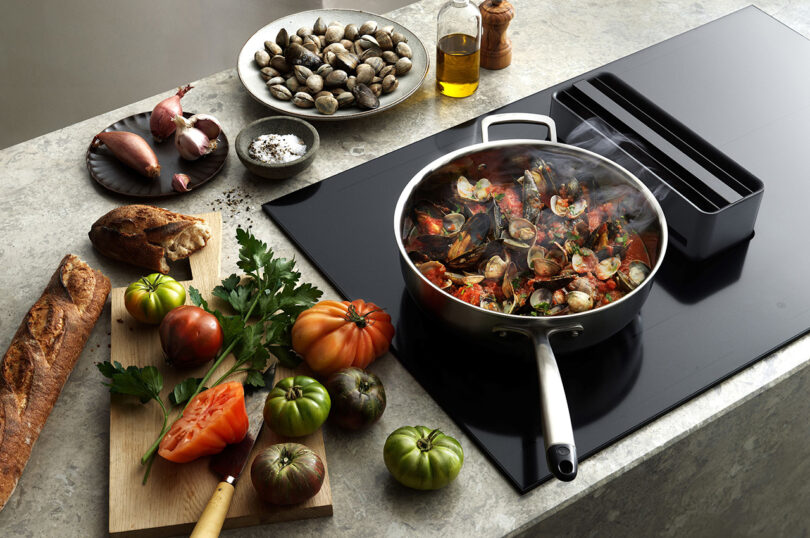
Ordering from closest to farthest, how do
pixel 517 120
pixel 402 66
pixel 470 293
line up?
1. pixel 470 293
2. pixel 517 120
3. pixel 402 66

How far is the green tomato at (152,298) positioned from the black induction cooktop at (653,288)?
25cm

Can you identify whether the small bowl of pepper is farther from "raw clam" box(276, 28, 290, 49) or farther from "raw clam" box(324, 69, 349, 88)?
"raw clam" box(276, 28, 290, 49)

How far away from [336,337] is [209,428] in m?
0.21

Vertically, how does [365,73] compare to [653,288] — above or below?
above

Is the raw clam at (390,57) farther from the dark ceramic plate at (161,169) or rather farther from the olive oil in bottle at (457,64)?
the dark ceramic plate at (161,169)

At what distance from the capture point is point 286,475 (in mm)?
1030

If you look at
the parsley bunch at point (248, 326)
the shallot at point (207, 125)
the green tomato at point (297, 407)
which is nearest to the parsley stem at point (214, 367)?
the parsley bunch at point (248, 326)

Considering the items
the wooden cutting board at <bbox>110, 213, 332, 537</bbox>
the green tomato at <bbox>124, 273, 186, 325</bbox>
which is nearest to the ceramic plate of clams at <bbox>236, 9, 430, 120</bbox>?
the green tomato at <bbox>124, 273, 186, 325</bbox>

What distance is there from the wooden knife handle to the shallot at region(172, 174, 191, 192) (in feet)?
2.10

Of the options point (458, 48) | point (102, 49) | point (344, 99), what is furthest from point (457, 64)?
point (102, 49)

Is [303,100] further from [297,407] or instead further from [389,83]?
[297,407]

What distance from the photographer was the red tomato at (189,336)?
119 cm

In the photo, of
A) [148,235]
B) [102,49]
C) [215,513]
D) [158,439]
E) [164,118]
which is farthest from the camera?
[102,49]

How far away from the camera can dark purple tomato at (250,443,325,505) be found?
1.03 metres
